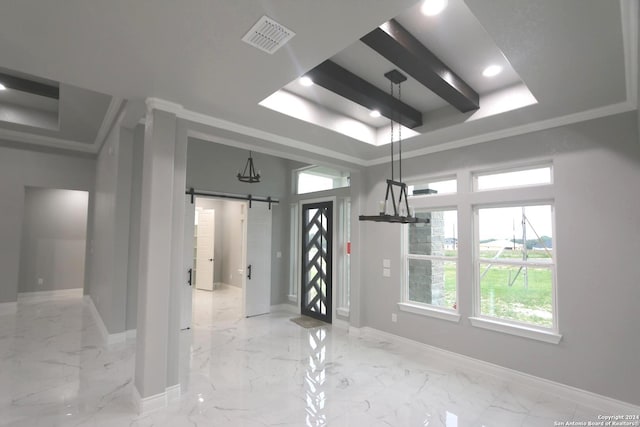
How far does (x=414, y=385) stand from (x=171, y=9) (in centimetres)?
379

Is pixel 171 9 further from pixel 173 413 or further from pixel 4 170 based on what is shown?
pixel 4 170

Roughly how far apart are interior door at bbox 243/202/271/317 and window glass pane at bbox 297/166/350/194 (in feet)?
2.94

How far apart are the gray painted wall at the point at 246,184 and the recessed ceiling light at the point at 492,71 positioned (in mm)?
4289

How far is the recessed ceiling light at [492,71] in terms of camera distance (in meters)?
2.86

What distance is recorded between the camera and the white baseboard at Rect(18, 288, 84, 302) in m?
6.55

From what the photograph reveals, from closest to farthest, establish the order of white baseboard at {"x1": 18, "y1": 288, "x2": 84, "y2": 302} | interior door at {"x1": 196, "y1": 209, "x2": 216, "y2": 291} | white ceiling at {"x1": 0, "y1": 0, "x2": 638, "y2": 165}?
white ceiling at {"x1": 0, "y1": 0, "x2": 638, "y2": 165} → white baseboard at {"x1": 18, "y1": 288, "x2": 84, "y2": 302} → interior door at {"x1": 196, "y1": 209, "x2": 216, "y2": 291}

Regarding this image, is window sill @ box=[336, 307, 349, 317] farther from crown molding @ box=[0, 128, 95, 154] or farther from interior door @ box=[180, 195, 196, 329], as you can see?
crown molding @ box=[0, 128, 95, 154]

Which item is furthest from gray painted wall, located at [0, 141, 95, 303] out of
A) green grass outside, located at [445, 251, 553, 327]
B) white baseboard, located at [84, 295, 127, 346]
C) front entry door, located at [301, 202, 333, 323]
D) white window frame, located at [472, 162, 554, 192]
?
green grass outside, located at [445, 251, 553, 327]

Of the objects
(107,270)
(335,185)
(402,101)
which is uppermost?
(402,101)

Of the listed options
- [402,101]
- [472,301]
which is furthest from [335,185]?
[472,301]

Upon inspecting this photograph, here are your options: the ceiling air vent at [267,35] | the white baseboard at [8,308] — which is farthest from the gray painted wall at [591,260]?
the white baseboard at [8,308]

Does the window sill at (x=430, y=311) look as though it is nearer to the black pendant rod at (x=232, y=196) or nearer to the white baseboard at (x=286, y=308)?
the white baseboard at (x=286, y=308)

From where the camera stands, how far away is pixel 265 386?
3219 millimetres

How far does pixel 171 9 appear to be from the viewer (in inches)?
68.1
